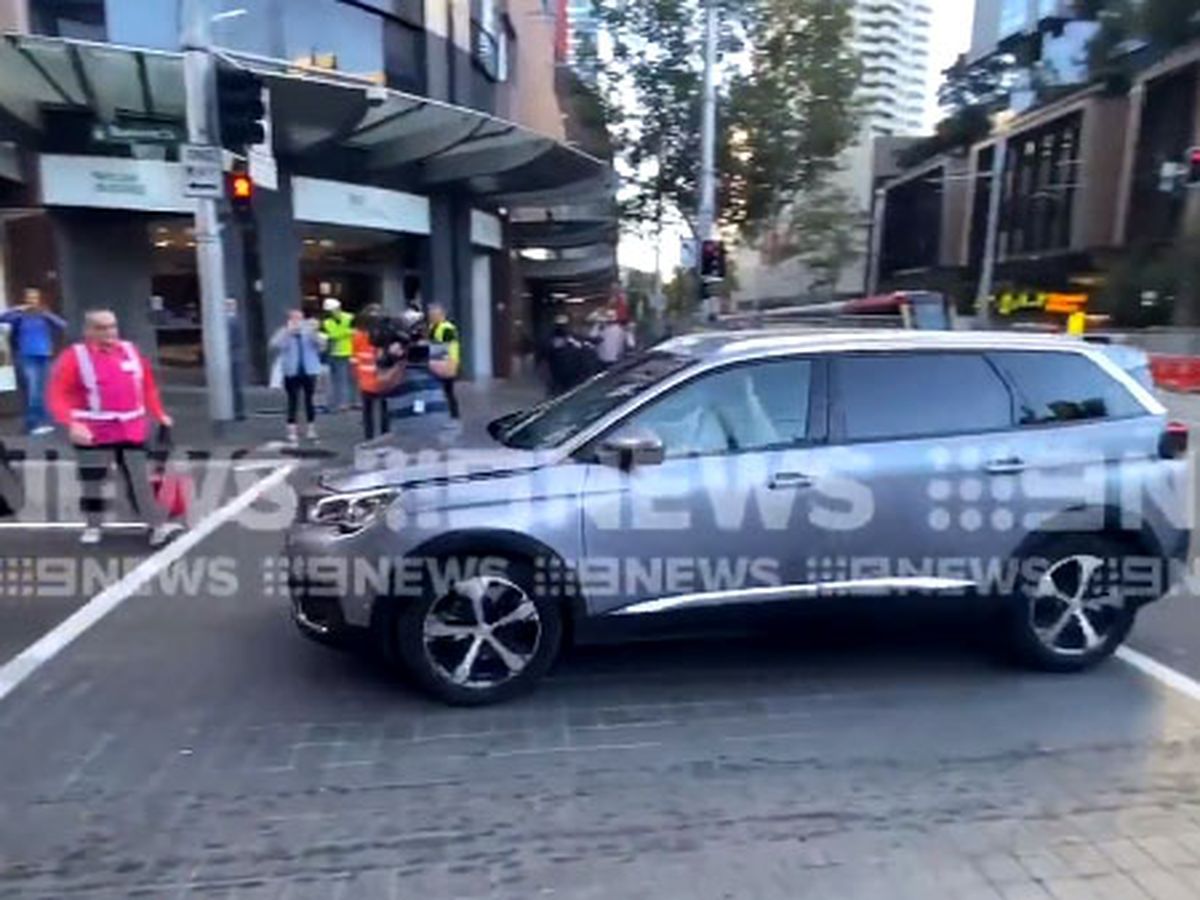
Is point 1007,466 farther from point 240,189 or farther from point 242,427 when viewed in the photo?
point 242,427

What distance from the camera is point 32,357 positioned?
12781mm

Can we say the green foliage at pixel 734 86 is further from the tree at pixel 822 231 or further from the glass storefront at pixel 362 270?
the glass storefront at pixel 362 270

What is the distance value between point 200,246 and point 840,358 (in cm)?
1003

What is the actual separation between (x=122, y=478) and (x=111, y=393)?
990mm

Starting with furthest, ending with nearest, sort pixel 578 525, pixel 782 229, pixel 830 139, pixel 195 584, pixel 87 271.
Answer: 1. pixel 782 229
2. pixel 830 139
3. pixel 87 271
4. pixel 195 584
5. pixel 578 525

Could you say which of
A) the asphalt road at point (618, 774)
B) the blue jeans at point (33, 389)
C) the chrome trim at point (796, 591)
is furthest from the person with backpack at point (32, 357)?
the chrome trim at point (796, 591)

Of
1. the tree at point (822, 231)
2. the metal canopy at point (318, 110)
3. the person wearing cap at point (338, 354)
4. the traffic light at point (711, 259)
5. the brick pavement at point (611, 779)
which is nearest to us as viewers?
the brick pavement at point (611, 779)

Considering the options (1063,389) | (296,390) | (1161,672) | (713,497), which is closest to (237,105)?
(296,390)

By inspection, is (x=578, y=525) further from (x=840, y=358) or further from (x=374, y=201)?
(x=374, y=201)

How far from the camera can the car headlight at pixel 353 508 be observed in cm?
442

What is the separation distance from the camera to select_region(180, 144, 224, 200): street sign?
471 inches

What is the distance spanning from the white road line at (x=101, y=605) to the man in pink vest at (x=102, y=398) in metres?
0.39

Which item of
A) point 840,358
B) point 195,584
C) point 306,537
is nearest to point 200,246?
point 195,584

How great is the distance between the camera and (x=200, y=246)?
12.5 metres
